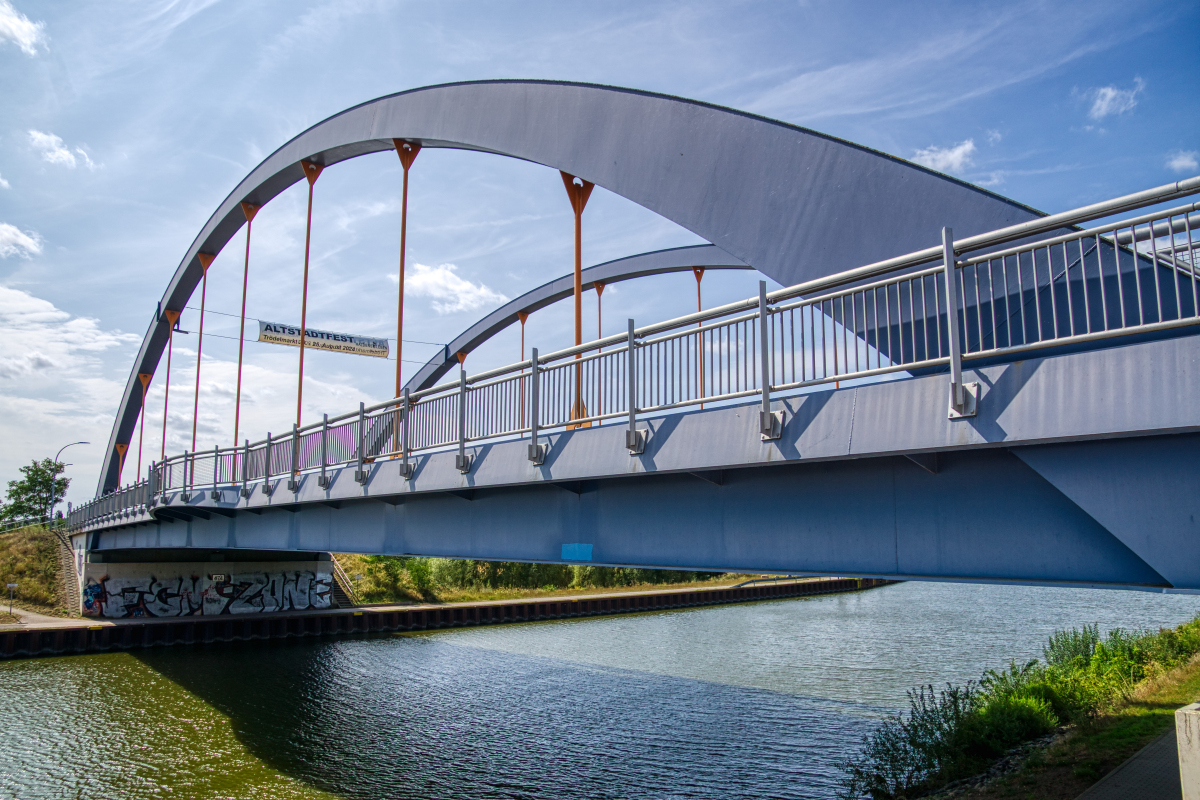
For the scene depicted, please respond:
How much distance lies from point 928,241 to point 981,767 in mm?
7229

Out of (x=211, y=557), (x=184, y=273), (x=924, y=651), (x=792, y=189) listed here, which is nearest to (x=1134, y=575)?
(x=792, y=189)

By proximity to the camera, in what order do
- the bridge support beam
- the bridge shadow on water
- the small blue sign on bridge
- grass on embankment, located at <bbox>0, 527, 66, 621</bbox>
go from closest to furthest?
the bridge support beam → the small blue sign on bridge → the bridge shadow on water → grass on embankment, located at <bbox>0, 527, 66, 621</bbox>

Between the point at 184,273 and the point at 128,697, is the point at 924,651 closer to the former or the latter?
the point at 128,697

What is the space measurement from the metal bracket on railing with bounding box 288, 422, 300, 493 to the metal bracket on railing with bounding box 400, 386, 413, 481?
3.77 m

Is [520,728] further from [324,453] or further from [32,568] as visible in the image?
[32,568]

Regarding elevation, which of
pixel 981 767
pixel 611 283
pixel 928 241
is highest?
pixel 611 283

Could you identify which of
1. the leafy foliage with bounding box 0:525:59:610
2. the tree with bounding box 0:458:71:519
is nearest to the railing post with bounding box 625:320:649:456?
the leafy foliage with bounding box 0:525:59:610

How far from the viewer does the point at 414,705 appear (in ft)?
66.9

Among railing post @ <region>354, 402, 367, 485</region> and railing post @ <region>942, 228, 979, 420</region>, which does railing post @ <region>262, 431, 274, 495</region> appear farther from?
railing post @ <region>942, 228, 979, 420</region>

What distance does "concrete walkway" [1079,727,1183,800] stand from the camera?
7.99m

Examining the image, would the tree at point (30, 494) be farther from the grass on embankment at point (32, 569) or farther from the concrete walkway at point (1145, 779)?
the concrete walkway at point (1145, 779)

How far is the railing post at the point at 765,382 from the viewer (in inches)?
260

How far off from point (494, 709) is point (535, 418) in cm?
1269

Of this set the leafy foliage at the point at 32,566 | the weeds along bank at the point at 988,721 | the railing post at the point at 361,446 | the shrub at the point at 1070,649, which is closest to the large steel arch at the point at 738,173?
the railing post at the point at 361,446
